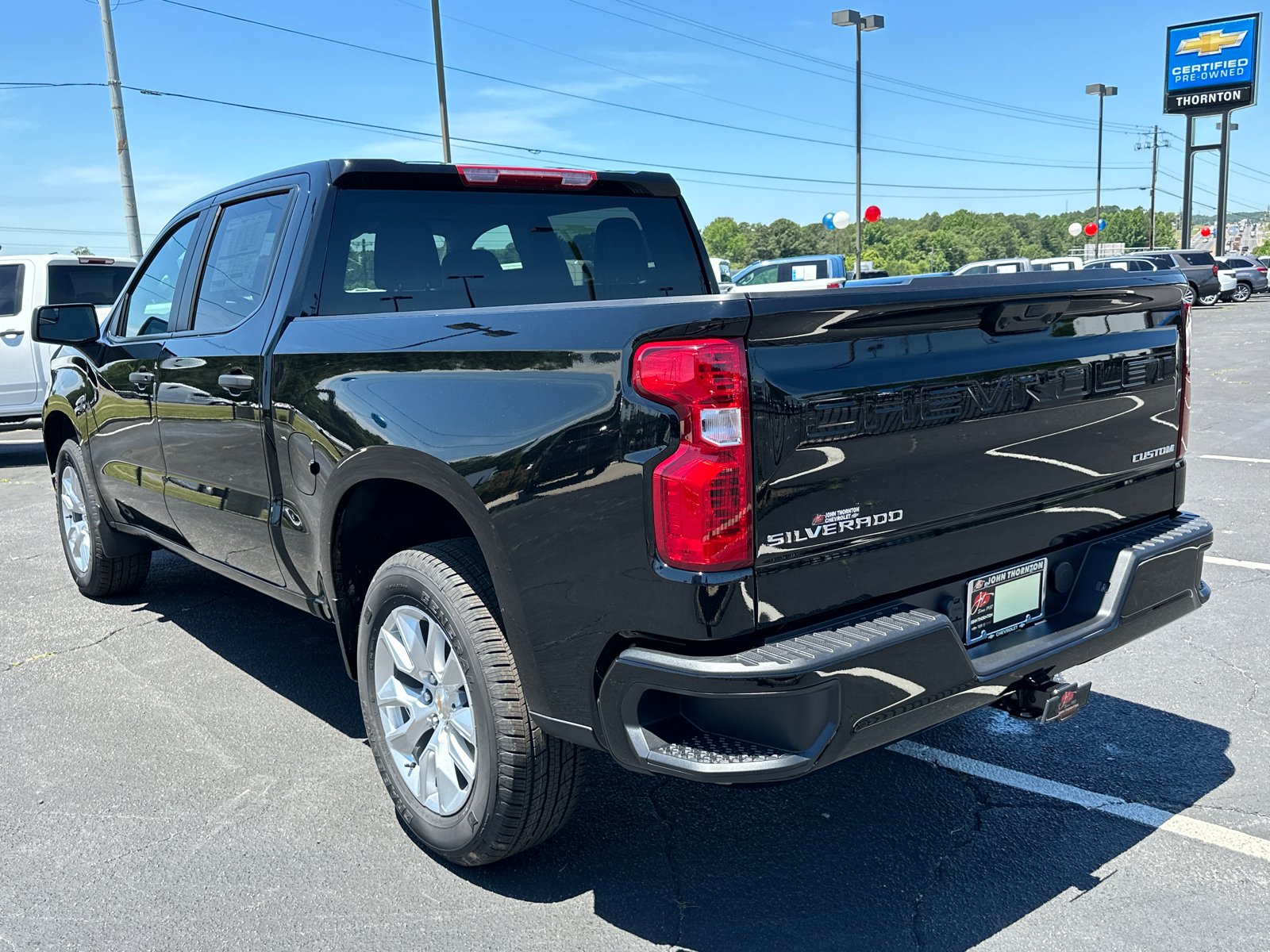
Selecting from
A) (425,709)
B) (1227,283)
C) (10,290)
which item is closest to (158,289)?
(425,709)

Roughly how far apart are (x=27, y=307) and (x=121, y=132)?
9432mm

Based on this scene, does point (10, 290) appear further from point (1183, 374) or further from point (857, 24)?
point (857, 24)

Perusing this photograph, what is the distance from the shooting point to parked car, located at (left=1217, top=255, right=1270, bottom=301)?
3891 centimetres

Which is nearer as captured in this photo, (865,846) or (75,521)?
(865,846)

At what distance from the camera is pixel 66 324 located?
204 inches

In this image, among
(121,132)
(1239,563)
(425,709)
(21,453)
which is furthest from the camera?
(121,132)

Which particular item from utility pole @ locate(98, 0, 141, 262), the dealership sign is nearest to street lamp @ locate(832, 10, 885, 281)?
utility pole @ locate(98, 0, 141, 262)

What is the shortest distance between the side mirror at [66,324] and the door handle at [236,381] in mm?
1739

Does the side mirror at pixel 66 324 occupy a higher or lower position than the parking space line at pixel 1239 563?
higher

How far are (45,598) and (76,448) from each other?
3.39 ft

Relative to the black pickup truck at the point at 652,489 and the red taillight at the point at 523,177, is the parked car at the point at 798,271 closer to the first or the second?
the red taillight at the point at 523,177

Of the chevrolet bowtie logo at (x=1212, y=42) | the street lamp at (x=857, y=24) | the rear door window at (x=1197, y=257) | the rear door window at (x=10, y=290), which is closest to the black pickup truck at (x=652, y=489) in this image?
the rear door window at (x=10, y=290)

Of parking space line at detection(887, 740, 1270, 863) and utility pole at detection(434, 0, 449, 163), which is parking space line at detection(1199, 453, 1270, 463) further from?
utility pole at detection(434, 0, 449, 163)

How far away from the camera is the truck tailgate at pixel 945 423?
230cm
